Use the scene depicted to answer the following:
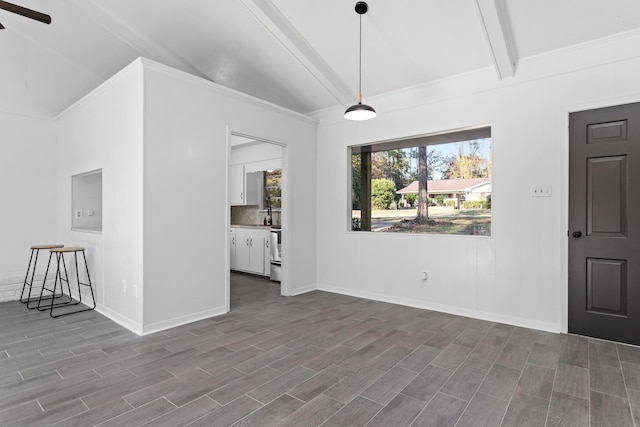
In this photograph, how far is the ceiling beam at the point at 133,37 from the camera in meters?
4.07

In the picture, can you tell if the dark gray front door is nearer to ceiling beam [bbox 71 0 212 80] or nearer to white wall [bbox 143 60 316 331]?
white wall [bbox 143 60 316 331]

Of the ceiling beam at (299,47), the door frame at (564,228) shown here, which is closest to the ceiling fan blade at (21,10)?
the ceiling beam at (299,47)

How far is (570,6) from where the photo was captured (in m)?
3.12

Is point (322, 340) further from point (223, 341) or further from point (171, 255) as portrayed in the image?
point (171, 255)

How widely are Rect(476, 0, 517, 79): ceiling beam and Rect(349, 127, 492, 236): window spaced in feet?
2.32

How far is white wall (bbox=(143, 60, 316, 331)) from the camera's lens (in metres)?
3.59

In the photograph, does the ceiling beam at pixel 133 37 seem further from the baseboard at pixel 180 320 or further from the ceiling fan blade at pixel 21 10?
the baseboard at pixel 180 320

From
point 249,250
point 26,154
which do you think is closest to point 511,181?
point 249,250

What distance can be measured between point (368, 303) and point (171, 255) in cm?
260

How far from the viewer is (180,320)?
12.5 feet

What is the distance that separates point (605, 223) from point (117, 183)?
5114mm

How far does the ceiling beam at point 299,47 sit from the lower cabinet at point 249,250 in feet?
9.49

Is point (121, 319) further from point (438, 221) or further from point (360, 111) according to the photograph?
point (438, 221)

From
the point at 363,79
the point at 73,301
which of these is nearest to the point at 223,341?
the point at 73,301
